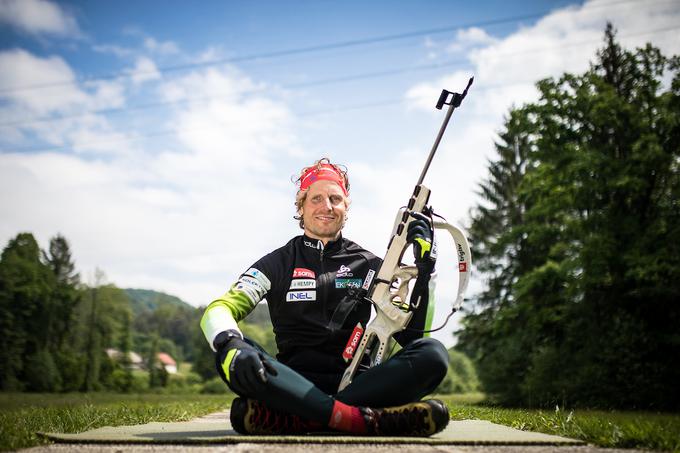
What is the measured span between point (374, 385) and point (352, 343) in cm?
41

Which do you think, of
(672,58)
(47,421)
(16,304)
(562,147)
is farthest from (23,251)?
(47,421)

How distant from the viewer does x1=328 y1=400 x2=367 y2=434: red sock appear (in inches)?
132

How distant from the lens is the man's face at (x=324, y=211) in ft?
14.4

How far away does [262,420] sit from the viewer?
11.7 ft

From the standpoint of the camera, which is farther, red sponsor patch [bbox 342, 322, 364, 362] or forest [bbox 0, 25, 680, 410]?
forest [bbox 0, 25, 680, 410]

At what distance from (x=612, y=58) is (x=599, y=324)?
30.1 feet

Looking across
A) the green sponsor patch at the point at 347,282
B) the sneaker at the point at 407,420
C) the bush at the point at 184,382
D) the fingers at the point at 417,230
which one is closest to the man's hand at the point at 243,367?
the sneaker at the point at 407,420

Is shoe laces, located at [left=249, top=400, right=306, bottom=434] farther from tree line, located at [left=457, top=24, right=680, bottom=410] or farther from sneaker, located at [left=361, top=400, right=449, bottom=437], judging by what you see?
tree line, located at [left=457, top=24, right=680, bottom=410]

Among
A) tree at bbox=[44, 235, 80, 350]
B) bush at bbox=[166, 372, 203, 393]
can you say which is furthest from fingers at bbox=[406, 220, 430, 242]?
bush at bbox=[166, 372, 203, 393]

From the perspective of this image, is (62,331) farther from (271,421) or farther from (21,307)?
(271,421)

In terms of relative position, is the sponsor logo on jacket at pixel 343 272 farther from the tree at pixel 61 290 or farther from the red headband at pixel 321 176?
the tree at pixel 61 290

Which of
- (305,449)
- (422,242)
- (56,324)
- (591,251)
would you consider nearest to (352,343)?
(422,242)

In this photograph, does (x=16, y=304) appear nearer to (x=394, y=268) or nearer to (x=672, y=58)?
(x=672, y=58)

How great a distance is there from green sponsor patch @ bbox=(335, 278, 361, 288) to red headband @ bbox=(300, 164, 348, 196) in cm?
75
